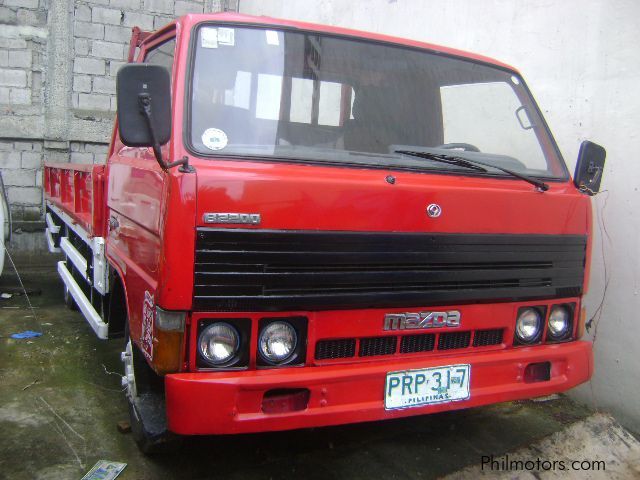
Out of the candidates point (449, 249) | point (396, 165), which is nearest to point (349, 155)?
A: point (396, 165)

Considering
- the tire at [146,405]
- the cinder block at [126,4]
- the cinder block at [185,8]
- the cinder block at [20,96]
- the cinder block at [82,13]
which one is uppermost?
the cinder block at [185,8]

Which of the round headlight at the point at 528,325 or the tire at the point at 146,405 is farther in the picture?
the round headlight at the point at 528,325

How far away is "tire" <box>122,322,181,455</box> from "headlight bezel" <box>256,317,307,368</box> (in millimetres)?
628

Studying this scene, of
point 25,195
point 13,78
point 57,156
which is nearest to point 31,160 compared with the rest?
point 57,156

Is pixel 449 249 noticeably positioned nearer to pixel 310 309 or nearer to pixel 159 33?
pixel 310 309

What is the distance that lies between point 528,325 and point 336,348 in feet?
3.48

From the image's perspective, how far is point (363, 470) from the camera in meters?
2.94

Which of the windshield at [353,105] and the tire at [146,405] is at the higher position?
the windshield at [353,105]

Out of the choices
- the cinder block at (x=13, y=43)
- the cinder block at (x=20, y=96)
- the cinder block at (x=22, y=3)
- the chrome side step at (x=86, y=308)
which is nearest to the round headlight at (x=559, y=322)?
the chrome side step at (x=86, y=308)

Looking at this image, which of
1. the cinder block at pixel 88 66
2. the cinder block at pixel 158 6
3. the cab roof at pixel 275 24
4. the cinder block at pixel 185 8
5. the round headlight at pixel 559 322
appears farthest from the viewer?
the cinder block at pixel 185 8

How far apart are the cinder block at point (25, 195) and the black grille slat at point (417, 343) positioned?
22.0ft

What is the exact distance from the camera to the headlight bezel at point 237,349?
2.30 metres

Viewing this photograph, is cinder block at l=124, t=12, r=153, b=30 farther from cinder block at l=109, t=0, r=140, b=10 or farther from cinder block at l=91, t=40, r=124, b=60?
cinder block at l=91, t=40, r=124, b=60

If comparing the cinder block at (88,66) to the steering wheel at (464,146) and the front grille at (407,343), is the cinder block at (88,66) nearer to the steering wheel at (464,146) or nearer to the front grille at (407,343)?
the steering wheel at (464,146)
